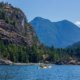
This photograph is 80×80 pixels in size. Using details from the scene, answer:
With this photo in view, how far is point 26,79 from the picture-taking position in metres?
91.6

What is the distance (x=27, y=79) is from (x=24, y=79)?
0.80 metres

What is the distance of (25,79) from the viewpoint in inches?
3610

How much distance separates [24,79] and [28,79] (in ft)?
3.57

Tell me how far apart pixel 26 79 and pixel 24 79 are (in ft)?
1.75

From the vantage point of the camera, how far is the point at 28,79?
9138 cm

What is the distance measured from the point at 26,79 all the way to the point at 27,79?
0.27 metres

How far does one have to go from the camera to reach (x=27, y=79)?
300ft

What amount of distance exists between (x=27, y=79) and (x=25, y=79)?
1.82 feet

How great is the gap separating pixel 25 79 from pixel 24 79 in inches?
10.1

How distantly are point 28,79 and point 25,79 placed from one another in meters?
0.84
